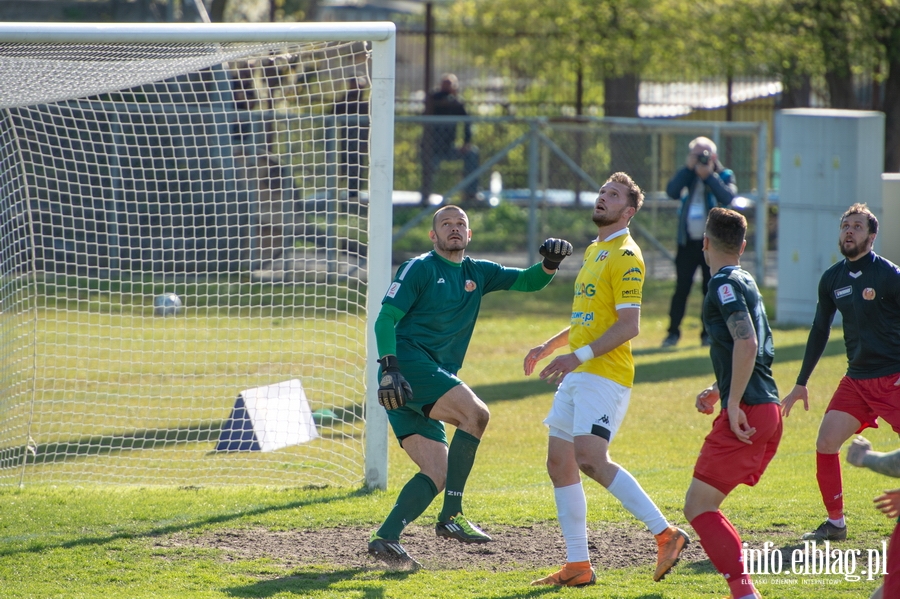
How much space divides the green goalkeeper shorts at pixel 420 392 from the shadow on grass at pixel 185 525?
1.21 m

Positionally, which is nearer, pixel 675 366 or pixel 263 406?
pixel 263 406

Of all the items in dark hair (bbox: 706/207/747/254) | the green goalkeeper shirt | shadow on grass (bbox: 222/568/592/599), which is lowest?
shadow on grass (bbox: 222/568/592/599)

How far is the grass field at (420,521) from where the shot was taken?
16.0ft

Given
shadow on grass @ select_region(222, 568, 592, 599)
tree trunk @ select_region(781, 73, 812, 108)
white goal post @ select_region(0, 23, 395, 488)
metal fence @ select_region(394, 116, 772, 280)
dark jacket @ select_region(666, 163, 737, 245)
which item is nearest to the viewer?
shadow on grass @ select_region(222, 568, 592, 599)

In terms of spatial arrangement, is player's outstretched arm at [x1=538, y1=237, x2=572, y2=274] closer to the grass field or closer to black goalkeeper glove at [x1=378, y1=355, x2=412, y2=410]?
black goalkeeper glove at [x1=378, y1=355, x2=412, y2=410]

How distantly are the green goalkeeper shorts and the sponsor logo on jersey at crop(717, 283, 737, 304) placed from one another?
160 cm

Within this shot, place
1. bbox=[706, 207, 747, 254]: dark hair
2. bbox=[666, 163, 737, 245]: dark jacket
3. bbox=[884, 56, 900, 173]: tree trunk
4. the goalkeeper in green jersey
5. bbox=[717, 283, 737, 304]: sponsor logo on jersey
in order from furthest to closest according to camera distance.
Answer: bbox=[884, 56, 900, 173]: tree trunk → bbox=[666, 163, 737, 245]: dark jacket → the goalkeeper in green jersey → bbox=[706, 207, 747, 254]: dark hair → bbox=[717, 283, 737, 304]: sponsor logo on jersey

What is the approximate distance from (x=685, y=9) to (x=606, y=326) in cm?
1897

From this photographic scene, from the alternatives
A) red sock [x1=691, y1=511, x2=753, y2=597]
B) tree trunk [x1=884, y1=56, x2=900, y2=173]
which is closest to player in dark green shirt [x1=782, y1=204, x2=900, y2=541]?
red sock [x1=691, y1=511, x2=753, y2=597]

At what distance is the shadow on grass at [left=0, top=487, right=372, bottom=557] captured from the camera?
555 centimetres

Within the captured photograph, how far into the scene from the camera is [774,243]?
20.0m

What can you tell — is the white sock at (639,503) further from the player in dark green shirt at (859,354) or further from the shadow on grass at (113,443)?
the shadow on grass at (113,443)

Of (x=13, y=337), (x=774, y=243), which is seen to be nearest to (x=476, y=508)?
(x=13, y=337)

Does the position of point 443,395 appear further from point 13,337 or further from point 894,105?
point 894,105
